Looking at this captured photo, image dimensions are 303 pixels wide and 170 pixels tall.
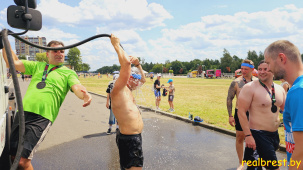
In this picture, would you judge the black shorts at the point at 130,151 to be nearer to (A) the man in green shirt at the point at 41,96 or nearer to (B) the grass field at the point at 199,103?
(A) the man in green shirt at the point at 41,96

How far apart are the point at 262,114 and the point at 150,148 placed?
3.20 metres

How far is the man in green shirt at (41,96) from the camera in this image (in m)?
2.68

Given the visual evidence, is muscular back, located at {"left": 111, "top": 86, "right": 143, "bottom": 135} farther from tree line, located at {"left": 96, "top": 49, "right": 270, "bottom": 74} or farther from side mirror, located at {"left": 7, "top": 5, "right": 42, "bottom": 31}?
tree line, located at {"left": 96, "top": 49, "right": 270, "bottom": 74}

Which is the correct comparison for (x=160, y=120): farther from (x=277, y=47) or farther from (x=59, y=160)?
(x=277, y=47)

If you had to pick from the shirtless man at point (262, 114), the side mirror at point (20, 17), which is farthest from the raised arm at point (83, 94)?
the shirtless man at point (262, 114)

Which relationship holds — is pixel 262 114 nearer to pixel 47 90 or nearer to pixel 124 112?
pixel 124 112

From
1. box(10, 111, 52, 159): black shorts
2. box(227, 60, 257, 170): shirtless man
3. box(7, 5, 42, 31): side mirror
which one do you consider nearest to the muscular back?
box(10, 111, 52, 159): black shorts

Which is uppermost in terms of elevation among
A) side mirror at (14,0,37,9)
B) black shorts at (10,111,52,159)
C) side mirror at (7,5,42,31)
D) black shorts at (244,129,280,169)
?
side mirror at (14,0,37,9)

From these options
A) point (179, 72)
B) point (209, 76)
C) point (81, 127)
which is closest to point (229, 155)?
point (81, 127)

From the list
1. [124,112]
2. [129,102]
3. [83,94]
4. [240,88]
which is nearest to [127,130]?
[124,112]

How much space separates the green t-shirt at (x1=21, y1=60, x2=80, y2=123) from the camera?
2.82m

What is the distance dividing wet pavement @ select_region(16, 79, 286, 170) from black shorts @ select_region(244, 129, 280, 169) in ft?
4.86

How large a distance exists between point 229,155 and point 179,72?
5352 inches

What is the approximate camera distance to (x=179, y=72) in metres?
140
